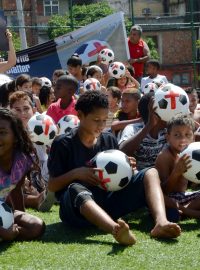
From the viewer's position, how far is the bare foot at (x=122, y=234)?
165 inches

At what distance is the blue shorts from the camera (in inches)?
183

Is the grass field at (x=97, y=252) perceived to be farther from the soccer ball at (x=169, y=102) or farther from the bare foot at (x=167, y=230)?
the soccer ball at (x=169, y=102)

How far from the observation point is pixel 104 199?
4.98 m

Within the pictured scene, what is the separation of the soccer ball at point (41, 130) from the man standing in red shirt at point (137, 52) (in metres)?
6.06

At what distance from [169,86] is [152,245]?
236 cm

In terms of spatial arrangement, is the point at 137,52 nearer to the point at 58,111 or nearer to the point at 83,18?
the point at 58,111

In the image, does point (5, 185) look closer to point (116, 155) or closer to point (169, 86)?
point (116, 155)

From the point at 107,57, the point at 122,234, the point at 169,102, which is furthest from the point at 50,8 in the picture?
the point at 122,234

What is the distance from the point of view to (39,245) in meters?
4.49

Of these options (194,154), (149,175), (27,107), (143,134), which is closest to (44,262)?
(149,175)

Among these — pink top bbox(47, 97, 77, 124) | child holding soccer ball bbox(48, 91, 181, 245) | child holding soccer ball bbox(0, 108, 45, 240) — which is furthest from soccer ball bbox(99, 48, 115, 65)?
child holding soccer ball bbox(0, 108, 45, 240)

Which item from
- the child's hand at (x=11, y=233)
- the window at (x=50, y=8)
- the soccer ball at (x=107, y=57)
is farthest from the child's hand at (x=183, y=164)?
the window at (x=50, y=8)

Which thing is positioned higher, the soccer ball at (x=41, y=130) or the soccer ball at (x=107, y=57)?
the soccer ball at (x=107, y=57)

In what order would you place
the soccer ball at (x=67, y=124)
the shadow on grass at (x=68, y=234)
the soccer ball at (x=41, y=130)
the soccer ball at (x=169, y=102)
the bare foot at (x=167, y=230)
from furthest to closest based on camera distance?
the soccer ball at (x=67, y=124)
the soccer ball at (x=41, y=130)
the soccer ball at (x=169, y=102)
the shadow on grass at (x=68, y=234)
the bare foot at (x=167, y=230)
